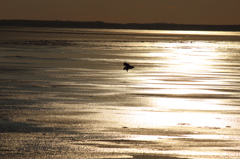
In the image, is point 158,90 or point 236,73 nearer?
point 158,90

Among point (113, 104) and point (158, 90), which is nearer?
point (113, 104)

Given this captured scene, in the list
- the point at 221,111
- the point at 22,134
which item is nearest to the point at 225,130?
the point at 221,111

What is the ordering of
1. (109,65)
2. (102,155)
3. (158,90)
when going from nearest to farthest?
(102,155) → (158,90) → (109,65)

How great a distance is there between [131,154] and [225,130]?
3110mm

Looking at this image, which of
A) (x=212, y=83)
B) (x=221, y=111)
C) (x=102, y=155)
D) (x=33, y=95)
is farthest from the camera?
(x=212, y=83)

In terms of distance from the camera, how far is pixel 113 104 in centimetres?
1455

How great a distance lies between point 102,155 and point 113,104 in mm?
5746

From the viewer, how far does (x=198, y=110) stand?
1381 centimetres

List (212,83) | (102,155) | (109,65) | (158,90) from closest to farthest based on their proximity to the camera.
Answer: (102,155) → (158,90) → (212,83) → (109,65)

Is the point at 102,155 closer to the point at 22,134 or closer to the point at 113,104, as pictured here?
the point at 22,134

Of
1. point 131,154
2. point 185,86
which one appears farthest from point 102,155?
point 185,86

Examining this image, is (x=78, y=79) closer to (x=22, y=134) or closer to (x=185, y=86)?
(x=185, y=86)

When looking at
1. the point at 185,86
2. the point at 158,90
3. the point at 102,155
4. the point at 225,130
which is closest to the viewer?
the point at 102,155

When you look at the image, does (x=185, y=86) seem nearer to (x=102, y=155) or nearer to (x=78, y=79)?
(x=78, y=79)
